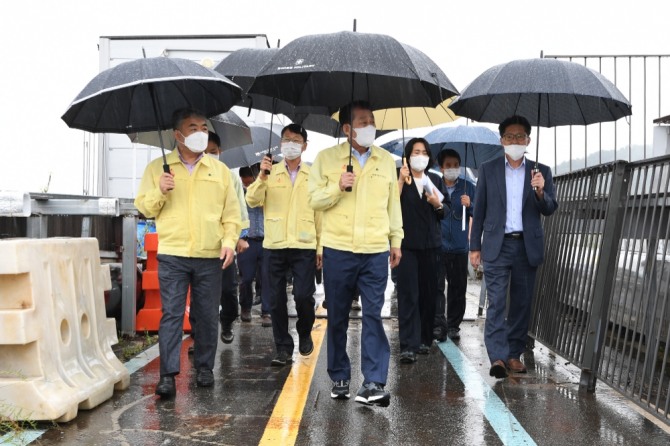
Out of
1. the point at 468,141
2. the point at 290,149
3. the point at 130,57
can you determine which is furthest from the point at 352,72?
the point at 130,57

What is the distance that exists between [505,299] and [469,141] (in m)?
2.95

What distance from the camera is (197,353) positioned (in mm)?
6449

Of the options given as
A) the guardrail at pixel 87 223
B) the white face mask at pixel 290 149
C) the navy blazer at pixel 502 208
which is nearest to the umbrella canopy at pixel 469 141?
the navy blazer at pixel 502 208

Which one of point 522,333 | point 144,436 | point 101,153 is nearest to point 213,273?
point 144,436

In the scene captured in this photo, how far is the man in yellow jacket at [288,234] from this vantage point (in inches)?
292

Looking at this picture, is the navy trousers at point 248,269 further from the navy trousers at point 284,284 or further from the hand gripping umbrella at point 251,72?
the navy trousers at point 284,284

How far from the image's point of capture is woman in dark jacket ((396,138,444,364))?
760 centimetres

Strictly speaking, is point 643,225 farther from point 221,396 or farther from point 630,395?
point 221,396

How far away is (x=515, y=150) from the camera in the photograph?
277 inches

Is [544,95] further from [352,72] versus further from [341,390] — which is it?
[341,390]

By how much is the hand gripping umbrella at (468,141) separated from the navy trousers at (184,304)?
3521 millimetres

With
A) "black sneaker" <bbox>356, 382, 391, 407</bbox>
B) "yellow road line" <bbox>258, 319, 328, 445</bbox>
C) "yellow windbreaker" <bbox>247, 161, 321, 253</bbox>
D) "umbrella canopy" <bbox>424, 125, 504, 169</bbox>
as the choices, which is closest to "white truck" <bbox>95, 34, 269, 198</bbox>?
"umbrella canopy" <bbox>424, 125, 504, 169</bbox>

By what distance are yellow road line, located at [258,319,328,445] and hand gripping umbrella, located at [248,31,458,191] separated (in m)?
1.65

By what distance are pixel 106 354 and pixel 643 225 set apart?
3843 millimetres
